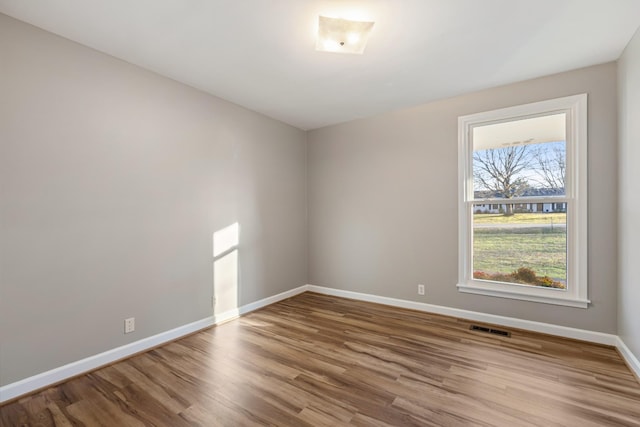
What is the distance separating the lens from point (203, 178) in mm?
3178

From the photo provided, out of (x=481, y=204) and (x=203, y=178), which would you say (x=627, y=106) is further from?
(x=203, y=178)

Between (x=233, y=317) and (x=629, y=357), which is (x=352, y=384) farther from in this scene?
(x=629, y=357)

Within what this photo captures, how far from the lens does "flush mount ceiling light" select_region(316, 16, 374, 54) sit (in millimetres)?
1998

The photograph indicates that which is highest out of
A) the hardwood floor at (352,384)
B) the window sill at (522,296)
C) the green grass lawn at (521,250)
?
the green grass lawn at (521,250)

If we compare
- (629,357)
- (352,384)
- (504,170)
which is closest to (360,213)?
(504,170)

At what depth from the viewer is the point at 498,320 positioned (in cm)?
314

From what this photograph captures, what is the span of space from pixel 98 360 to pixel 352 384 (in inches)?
79.8

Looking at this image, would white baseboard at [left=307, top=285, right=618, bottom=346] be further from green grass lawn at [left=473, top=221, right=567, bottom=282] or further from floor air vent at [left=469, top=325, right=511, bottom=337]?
green grass lawn at [left=473, top=221, right=567, bottom=282]

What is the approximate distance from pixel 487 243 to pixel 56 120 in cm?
410

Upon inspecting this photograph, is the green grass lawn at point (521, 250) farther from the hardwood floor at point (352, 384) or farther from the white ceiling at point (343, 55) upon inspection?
the white ceiling at point (343, 55)

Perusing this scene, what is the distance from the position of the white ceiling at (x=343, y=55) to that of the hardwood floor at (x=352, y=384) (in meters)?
2.56

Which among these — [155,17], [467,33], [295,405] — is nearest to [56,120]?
[155,17]

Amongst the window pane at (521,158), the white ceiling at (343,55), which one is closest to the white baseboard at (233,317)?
the window pane at (521,158)

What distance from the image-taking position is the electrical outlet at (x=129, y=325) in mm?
2529
